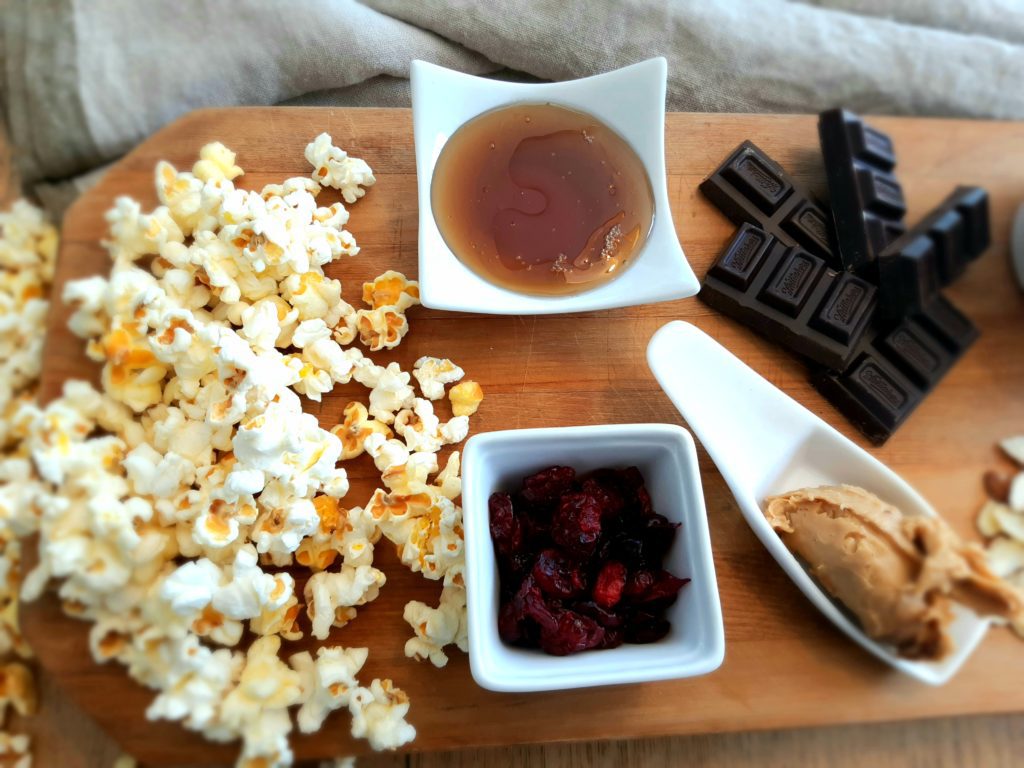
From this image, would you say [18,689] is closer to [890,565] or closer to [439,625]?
A: [439,625]

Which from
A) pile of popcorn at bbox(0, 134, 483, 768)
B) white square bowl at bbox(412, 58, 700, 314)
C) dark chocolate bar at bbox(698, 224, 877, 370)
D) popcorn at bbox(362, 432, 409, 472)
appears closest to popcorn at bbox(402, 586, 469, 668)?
pile of popcorn at bbox(0, 134, 483, 768)

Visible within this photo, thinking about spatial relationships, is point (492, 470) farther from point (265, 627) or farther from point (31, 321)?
point (31, 321)

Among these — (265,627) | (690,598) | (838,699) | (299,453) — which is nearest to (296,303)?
(299,453)

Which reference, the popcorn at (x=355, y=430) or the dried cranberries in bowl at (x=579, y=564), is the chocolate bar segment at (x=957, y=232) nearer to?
the dried cranberries in bowl at (x=579, y=564)

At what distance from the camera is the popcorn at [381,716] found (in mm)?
472

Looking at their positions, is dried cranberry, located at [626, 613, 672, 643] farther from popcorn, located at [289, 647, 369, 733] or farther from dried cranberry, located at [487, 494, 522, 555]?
popcorn, located at [289, 647, 369, 733]

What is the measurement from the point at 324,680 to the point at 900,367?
1.71 feet

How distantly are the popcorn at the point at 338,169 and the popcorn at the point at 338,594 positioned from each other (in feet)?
1.05

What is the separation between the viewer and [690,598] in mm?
439

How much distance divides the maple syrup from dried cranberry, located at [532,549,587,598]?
0.22 m

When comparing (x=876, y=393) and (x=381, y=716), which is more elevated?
(x=876, y=393)

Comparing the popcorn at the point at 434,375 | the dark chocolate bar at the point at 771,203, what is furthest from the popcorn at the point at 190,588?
the dark chocolate bar at the point at 771,203

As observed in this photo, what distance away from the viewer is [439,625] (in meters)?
0.48

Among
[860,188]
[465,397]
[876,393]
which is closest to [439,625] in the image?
[465,397]
